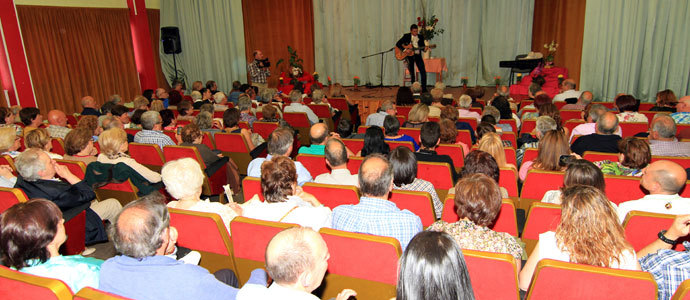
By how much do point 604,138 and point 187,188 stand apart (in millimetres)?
3738

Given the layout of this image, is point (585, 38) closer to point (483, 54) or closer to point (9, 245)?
point (483, 54)

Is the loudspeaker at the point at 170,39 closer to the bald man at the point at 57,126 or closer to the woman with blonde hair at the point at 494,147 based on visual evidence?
the bald man at the point at 57,126

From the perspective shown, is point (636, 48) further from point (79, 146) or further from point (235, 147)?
point (79, 146)

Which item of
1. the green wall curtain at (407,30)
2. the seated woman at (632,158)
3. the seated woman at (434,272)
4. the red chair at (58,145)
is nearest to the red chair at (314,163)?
the seated woman at (632,158)

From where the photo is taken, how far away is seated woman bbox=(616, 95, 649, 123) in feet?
17.9

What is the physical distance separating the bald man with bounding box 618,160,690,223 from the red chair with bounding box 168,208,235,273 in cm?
235

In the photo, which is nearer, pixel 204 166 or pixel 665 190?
pixel 665 190

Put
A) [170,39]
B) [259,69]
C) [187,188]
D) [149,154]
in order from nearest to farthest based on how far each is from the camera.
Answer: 1. [187,188]
2. [149,154]
3. [259,69]
4. [170,39]

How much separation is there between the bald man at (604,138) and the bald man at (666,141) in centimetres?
31

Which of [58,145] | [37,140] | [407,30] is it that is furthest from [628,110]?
[407,30]

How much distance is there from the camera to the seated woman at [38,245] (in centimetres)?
193

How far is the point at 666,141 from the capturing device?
4051mm

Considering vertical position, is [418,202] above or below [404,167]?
below

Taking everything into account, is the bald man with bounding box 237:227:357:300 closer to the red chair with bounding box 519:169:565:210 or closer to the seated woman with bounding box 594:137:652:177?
the red chair with bounding box 519:169:565:210
